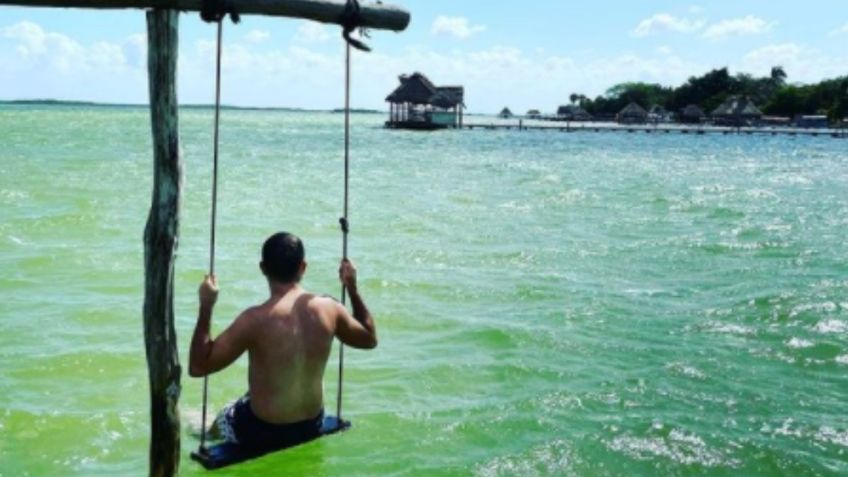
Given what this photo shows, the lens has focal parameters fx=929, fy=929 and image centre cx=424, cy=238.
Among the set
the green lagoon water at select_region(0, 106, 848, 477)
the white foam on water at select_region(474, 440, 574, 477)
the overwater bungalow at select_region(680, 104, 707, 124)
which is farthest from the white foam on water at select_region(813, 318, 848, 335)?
the overwater bungalow at select_region(680, 104, 707, 124)

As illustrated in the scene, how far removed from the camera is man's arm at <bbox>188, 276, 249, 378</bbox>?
4613 mm

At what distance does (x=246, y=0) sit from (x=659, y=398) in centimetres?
511

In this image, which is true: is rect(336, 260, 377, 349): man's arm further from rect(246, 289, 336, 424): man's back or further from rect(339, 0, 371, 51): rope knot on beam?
rect(339, 0, 371, 51): rope knot on beam

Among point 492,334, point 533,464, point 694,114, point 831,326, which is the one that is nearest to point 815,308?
point 831,326

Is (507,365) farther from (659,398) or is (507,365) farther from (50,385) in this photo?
(50,385)

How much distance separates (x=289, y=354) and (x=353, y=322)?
1.28ft

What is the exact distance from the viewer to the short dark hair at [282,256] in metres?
4.79

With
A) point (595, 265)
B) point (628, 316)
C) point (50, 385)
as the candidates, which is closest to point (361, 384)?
point (50, 385)

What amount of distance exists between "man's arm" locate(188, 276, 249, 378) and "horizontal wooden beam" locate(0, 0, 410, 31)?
1409 mm

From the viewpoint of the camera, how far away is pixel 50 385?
8.14 metres

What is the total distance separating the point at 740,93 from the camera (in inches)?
5354

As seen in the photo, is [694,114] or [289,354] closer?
[289,354]

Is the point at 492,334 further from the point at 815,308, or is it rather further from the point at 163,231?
the point at 163,231

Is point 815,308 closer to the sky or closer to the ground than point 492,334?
closer to the sky
